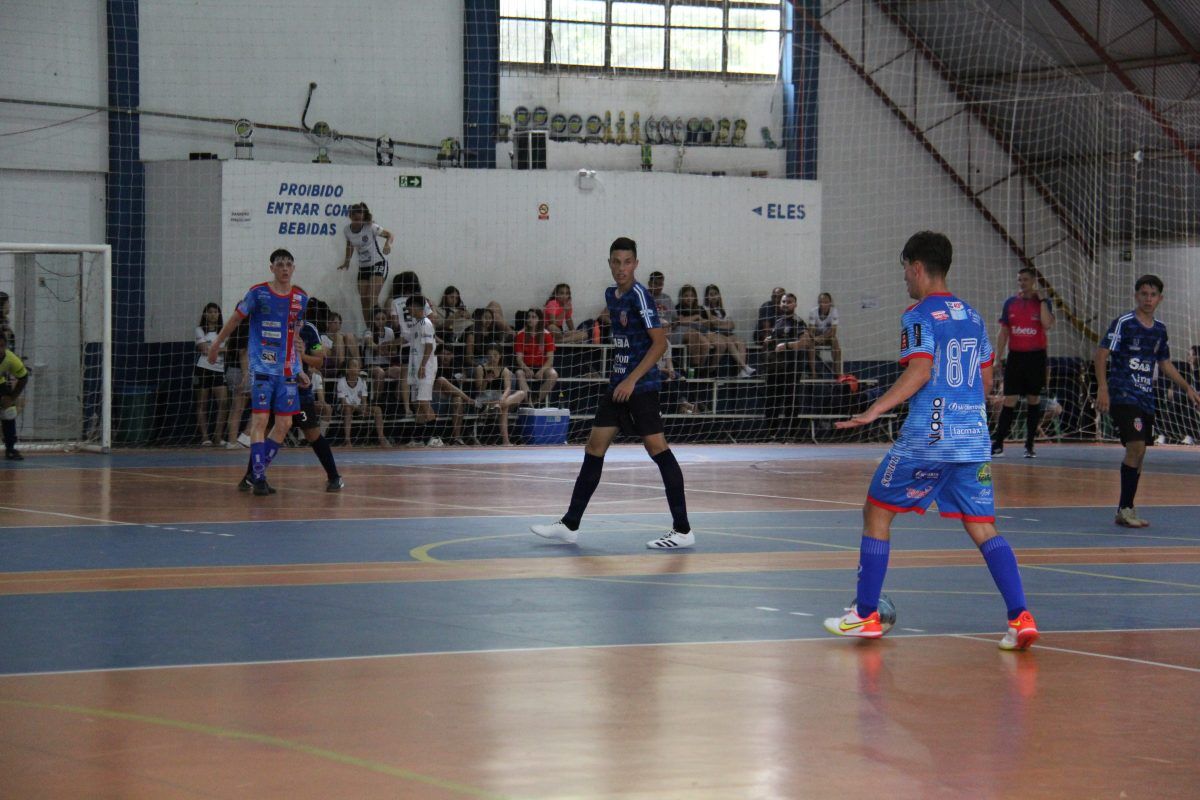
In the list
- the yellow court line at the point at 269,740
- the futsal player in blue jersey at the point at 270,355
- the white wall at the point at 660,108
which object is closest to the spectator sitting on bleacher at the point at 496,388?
the white wall at the point at 660,108

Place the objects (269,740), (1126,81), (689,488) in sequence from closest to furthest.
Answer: (269,740)
(689,488)
(1126,81)

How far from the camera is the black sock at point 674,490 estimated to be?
10336 mm

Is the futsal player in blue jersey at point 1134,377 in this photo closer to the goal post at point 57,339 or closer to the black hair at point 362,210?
the black hair at point 362,210

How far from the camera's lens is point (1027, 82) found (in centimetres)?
2989

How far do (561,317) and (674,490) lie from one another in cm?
1306

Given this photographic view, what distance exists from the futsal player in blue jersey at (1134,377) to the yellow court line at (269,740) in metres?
8.95

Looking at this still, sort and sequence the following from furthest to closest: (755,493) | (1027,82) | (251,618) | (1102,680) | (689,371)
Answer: (1027,82) < (689,371) < (755,493) < (251,618) < (1102,680)

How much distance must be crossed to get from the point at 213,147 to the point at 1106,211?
61.1 feet

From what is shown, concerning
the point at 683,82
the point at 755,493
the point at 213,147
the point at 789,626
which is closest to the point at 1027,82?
the point at 683,82

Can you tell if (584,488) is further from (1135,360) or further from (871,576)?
(1135,360)

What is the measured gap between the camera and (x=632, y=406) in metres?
10.5

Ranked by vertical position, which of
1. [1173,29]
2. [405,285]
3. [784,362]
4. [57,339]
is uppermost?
[1173,29]

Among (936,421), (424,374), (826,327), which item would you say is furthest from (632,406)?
(826,327)

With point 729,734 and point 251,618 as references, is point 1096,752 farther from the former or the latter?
point 251,618
